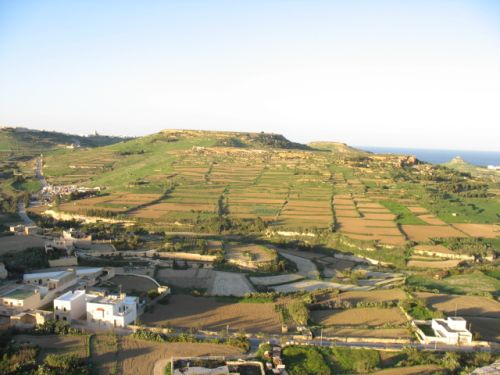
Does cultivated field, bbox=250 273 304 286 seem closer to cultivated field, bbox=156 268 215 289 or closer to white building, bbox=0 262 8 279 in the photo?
cultivated field, bbox=156 268 215 289

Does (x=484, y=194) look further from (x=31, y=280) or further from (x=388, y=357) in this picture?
(x=31, y=280)

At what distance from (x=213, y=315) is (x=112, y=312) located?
19.0 feet

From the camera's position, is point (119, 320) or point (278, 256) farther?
point (278, 256)

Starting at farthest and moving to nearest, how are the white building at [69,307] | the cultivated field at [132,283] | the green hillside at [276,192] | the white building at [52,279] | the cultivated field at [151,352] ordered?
the green hillside at [276,192]
the cultivated field at [132,283]
the white building at [52,279]
the white building at [69,307]
the cultivated field at [151,352]

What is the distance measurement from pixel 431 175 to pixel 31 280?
65.3 metres

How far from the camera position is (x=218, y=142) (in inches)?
4087

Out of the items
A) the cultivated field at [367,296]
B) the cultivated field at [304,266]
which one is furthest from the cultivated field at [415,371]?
the cultivated field at [304,266]

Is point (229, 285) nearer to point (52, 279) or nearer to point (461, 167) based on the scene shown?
point (52, 279)

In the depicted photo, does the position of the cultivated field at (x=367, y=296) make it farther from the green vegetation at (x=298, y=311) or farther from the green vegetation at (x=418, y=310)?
the green vegetation at (x=298, y=311)

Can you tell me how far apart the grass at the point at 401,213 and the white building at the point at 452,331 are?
94.8 feet

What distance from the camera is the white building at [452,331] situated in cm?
2453

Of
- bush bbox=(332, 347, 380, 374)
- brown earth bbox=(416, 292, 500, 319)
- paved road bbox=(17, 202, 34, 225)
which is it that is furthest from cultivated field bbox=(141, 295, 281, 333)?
paved road bbox=(17, 202, 34, 225)

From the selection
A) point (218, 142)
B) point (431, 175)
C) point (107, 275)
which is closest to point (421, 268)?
point (107, 275)

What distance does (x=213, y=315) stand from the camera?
27.5 m
